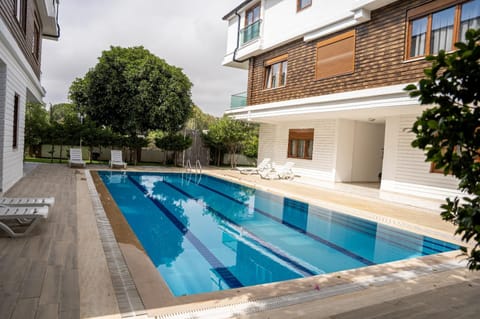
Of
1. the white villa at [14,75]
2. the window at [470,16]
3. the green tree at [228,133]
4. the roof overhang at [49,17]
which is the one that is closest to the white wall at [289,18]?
the window at [470,16]

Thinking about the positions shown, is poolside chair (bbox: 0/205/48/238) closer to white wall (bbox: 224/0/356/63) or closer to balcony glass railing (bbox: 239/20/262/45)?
white wall (bbox: 224/0/356/63)

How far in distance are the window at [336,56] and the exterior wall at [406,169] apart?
263 centimetres

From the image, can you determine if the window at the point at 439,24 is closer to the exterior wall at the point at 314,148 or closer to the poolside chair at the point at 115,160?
the exterior wall at the point at 314,148

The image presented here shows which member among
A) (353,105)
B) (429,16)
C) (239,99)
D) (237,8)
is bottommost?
(353,105)

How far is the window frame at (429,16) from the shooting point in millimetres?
9289

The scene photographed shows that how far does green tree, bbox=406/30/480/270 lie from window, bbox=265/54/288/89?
14.7 metres

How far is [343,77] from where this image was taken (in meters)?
12.7

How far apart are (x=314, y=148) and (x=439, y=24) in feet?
25.5

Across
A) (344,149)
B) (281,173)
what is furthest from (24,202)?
(344,149)

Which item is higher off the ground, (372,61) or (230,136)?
(372,61)

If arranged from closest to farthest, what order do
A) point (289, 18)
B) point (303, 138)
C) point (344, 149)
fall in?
point (344, 149)
point (289, 18)
point (303, 138)

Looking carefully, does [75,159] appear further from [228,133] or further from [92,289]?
[92,289]

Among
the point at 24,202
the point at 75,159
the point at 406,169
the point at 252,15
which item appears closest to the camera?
the point at 24,202

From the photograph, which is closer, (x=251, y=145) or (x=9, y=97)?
(x=9, y=97)
